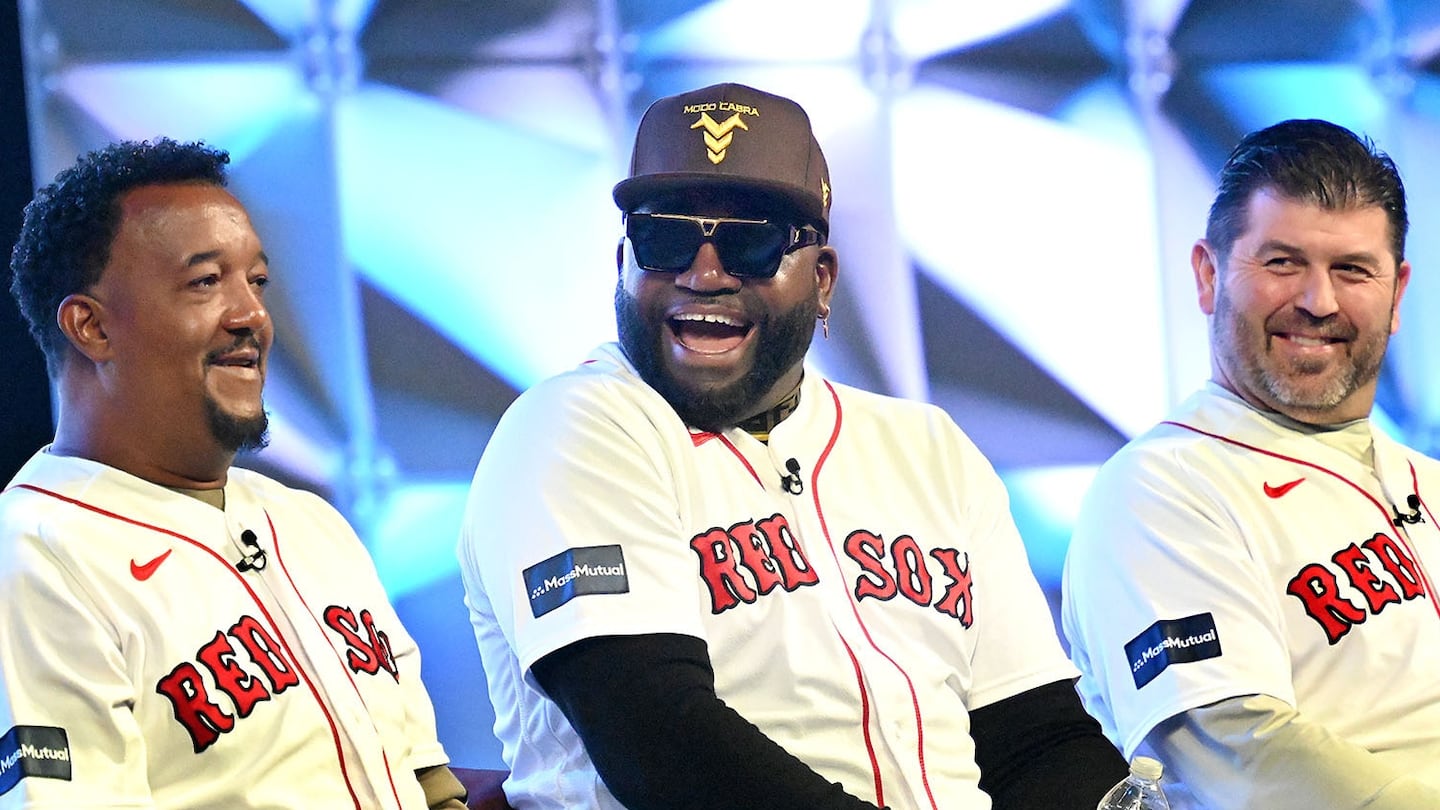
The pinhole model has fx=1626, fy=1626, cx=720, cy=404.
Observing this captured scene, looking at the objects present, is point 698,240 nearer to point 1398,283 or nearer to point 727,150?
point 727,150

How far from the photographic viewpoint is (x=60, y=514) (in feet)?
6.85

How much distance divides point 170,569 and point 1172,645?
1478 mm

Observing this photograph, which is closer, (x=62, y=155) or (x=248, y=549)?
(x=248, y=549)

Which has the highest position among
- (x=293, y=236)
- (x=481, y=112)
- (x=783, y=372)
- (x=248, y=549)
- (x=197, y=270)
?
(x=481, y=112)

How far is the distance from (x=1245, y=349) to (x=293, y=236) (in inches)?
78.2

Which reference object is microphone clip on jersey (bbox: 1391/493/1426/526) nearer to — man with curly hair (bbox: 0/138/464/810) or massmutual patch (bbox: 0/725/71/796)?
man with curly hair (bbox: 0/138/464/810)

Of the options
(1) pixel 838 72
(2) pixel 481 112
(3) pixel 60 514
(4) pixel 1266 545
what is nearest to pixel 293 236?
(2) pixel 481 112

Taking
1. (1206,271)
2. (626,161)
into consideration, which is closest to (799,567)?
(1206,271)

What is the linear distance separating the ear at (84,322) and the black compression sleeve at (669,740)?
0.77 m

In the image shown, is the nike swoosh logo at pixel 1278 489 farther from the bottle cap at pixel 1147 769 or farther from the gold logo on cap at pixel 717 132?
the gold logo on cap at pixel 717 132

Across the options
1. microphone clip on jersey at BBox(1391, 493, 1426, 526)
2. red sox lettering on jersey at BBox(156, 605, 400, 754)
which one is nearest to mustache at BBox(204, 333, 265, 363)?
red sox lettering on jersey at BBox(156, 605, 400, 754)

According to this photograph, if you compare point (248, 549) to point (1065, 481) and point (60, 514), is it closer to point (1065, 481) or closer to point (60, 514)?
point (60, 514)

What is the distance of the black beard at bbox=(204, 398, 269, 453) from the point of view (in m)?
2.28

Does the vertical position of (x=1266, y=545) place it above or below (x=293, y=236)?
below
